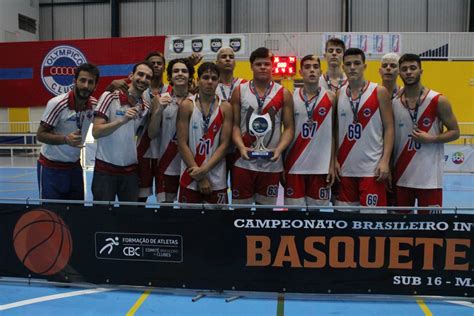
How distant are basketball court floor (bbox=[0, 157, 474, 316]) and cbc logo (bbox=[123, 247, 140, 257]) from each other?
344mm

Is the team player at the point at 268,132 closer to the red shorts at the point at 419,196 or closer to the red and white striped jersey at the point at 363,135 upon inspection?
the red and white striped jersey at the point at 363,135

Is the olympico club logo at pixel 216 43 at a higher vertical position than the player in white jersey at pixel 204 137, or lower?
higher

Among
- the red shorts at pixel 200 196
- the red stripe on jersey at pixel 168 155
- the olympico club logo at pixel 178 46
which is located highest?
the olympico club logo at pixel 178 46

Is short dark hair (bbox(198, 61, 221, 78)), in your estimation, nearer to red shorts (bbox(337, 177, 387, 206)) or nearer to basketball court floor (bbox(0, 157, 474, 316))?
red shorts (bbox(337, 177, 387, 206))

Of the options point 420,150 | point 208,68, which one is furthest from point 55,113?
point 420,150

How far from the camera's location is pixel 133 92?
4172 millimetres

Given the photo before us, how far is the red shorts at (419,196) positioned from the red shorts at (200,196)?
5.34ft

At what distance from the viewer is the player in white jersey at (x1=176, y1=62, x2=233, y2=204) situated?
4.00m

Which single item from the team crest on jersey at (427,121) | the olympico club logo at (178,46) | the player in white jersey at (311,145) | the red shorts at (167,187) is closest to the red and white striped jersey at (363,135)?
the player in white jersey at (311,145)

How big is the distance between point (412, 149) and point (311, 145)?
0.91 m

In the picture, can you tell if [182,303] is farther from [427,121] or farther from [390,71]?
[390,71]

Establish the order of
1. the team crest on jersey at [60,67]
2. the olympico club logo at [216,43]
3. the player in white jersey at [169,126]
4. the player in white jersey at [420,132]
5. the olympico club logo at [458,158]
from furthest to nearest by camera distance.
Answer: the olympico club logo at [216,43] → the team crest on jersey at [60,67] → the olympico club logo at [458,158] → the player in white jersey at [169,126] → the player in white jersey at [420,132]

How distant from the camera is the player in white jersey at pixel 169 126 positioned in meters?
4.21

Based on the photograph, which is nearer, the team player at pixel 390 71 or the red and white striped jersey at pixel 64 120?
the red and white striped jersey at pixel 64 120
